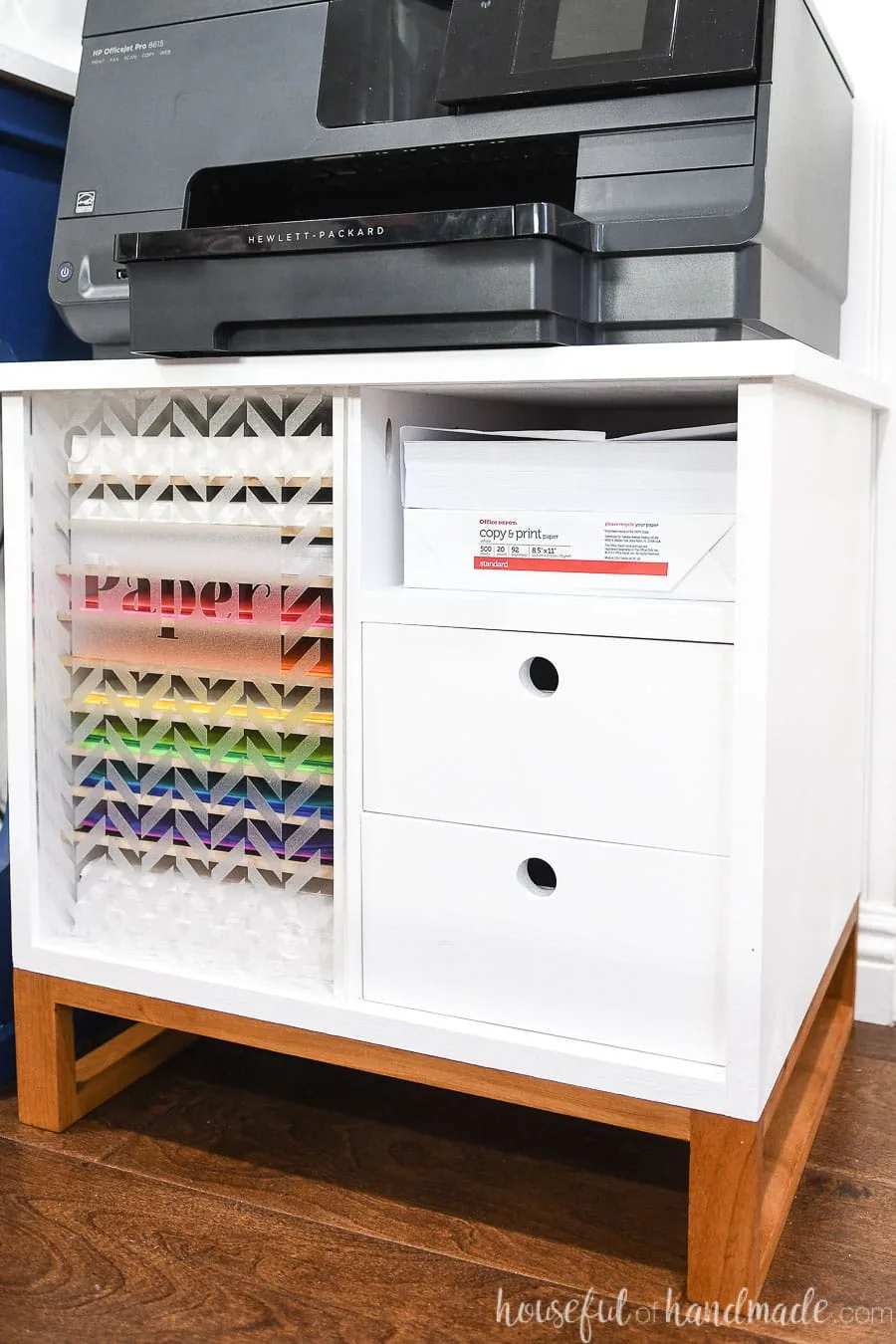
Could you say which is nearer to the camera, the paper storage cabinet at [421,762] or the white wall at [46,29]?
the paper storage cabinet at [421,762]

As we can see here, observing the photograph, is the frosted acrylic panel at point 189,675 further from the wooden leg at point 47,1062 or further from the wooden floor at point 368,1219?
the wooden floor at point 368,1219

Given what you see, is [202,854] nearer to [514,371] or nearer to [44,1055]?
[44,1055]

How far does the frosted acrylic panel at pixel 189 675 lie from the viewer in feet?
3.57

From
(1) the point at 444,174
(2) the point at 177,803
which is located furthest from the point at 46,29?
(2) the point at 177,803

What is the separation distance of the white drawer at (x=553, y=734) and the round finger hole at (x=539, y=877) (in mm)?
43

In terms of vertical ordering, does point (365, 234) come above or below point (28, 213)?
below

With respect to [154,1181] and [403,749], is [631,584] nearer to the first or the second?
[403,749]

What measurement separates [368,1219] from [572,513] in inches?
23.5

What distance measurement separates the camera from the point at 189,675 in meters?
1.13

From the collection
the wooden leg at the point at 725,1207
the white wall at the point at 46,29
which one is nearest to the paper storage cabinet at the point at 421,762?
the wooden leg at the point at 725,1207

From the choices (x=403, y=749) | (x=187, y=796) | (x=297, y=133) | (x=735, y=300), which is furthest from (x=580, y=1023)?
(x=297, y=133)

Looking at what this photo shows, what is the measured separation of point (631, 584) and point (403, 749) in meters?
0.22

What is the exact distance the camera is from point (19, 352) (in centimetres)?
130

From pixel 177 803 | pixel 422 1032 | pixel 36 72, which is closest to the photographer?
pixel 422 1032
